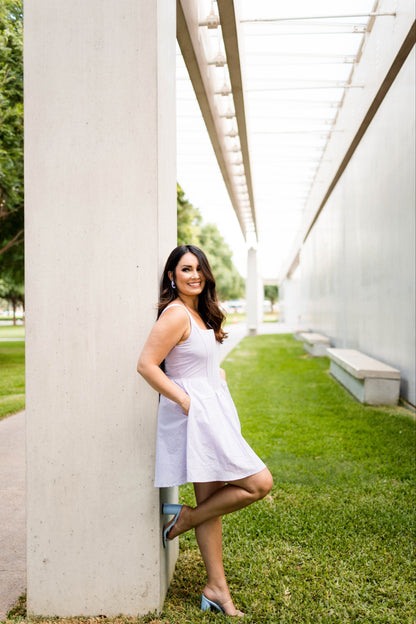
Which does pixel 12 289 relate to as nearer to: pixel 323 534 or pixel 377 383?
pixel 377 383

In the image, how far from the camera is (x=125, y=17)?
2941 mm

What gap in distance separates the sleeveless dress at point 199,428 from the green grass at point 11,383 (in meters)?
6.11

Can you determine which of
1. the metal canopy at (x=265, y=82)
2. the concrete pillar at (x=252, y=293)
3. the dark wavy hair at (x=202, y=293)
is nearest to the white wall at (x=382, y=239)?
the metal canopy at (x=265, y=82)

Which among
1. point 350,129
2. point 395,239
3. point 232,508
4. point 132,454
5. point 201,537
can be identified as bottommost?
point 201,537

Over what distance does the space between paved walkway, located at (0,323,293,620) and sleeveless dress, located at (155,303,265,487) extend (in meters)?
1.28

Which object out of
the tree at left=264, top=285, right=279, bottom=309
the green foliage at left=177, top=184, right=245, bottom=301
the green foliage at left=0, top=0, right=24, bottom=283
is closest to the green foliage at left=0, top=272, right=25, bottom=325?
the green foliage at left=0, top=0, right=24, bottom=283

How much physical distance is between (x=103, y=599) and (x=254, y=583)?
3.04ft

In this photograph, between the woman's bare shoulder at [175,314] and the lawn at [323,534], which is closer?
the woman's bare shoulder at [175,314]

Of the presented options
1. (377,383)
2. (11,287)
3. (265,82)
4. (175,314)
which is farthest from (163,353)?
(11,287)

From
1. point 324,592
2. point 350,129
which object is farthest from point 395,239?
point 324,592

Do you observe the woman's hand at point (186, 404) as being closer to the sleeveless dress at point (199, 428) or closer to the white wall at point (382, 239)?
the sleeveless dress at point (199, 428)

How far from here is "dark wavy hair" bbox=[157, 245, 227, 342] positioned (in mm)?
3025

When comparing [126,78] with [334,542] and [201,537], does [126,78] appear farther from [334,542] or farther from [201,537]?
[334,542]

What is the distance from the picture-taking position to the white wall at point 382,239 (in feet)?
26.1
